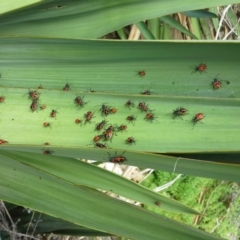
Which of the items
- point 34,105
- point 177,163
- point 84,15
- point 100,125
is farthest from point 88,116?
point 84,15

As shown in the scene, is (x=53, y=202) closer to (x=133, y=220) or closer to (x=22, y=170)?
(x=22, y=170)

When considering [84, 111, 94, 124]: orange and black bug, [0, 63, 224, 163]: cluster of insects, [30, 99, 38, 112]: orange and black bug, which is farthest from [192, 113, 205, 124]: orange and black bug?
[30, 99, 38, 112]: orange and black bug

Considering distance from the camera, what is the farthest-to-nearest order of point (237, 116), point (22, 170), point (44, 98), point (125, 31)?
point (125, 31) → point (22, 170) → point (44, 98) → point (237, 116)

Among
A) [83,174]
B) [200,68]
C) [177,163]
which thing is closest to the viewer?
[200,68]

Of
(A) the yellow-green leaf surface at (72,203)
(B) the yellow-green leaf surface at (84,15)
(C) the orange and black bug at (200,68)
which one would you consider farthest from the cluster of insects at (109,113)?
(B) the yellow-green leaf surface at (84,15)

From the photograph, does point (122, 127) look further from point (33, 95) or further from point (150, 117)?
point (33, 95)

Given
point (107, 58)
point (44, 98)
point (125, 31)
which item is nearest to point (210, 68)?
point (107, 58)

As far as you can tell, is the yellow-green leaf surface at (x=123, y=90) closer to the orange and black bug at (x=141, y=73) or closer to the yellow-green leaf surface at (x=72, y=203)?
the orange and black bug at (x=141, y=73)
